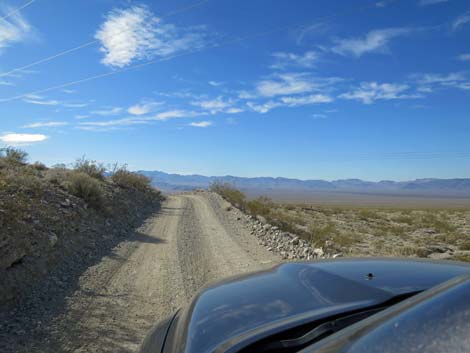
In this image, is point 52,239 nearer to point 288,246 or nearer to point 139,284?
point 139,284

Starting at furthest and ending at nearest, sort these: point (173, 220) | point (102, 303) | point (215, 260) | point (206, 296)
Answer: point (173, 220), point (215, 260), point (102, 303), point (206, 296)

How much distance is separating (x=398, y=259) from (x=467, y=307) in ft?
7.14

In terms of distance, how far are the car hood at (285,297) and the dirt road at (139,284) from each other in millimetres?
2598

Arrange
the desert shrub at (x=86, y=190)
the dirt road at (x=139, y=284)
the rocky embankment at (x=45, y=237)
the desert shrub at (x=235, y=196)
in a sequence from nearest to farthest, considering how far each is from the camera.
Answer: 1. the dirt road at (x=139, y=284)
2. the rocky embankment at (x=45, y=237)
3. the desert shrub at (x=86, y=190)
4. the desert shrub at (x=235, y=196)

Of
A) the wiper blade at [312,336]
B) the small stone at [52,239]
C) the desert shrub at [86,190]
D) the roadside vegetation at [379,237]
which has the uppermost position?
the desert shrub at [86,190]

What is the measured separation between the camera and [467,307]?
1.36 metres

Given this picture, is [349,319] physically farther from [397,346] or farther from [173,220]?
[173,220]

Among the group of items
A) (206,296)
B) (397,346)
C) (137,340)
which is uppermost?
(397,346)

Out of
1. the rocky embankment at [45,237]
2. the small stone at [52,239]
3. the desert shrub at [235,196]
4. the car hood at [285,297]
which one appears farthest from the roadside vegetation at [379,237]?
the car hood at [285,297]

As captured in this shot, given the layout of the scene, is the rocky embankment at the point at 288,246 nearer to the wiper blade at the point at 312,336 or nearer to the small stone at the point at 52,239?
the small stone at the point at 52,239

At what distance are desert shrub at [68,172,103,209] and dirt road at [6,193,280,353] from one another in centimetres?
201

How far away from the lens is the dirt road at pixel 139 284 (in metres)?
4.71

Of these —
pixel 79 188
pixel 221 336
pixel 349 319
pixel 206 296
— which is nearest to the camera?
pixel 221 336

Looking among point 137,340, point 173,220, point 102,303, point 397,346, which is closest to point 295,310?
point 397,346
